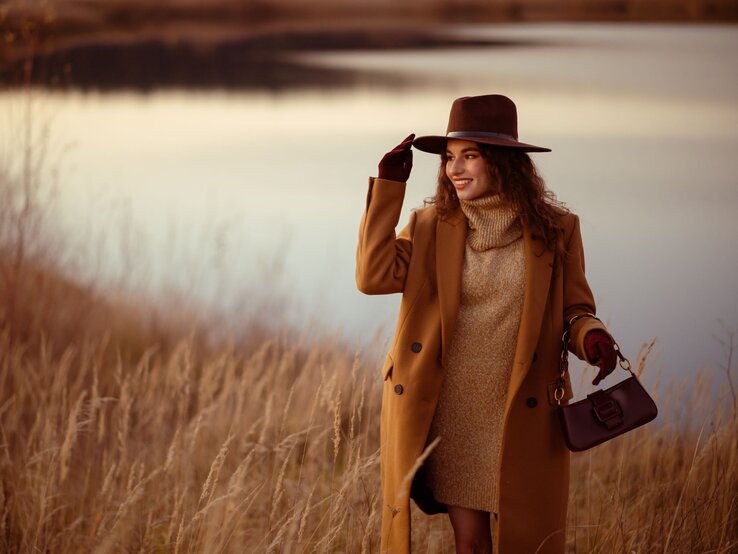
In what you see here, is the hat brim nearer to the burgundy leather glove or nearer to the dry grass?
the burgundy leather glove

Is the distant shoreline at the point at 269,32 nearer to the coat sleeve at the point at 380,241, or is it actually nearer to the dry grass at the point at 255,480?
the dry grass at the point at 255,480

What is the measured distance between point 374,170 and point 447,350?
12.1 metres

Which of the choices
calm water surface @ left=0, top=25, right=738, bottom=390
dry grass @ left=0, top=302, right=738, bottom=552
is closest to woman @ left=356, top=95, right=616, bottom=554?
dry grass @ left=0, top=302, right=738, bottom=552

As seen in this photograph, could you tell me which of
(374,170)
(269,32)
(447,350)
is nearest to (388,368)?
(447,350)

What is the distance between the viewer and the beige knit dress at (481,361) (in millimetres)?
2818

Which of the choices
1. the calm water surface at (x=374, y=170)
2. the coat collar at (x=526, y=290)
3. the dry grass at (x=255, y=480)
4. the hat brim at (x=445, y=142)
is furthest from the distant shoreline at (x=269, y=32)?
the coat collar at (x=526, y=290)

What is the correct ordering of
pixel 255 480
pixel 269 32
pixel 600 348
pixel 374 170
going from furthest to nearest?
pixel 269 32, pixel 374 170, pixel 255 480, pixel 600 348

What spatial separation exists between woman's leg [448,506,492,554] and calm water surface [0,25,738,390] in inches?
78.1

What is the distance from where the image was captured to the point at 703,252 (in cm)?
989

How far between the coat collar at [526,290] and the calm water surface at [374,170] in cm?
200

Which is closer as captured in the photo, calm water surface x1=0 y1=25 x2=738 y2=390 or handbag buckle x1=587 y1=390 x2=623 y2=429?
handbag buckle x1=587 y1=390 x2=623 y2=429

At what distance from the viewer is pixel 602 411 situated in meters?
2.79

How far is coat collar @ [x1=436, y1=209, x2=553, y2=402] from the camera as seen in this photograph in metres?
2.75

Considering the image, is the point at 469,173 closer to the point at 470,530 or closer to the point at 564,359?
the point at 564,359
